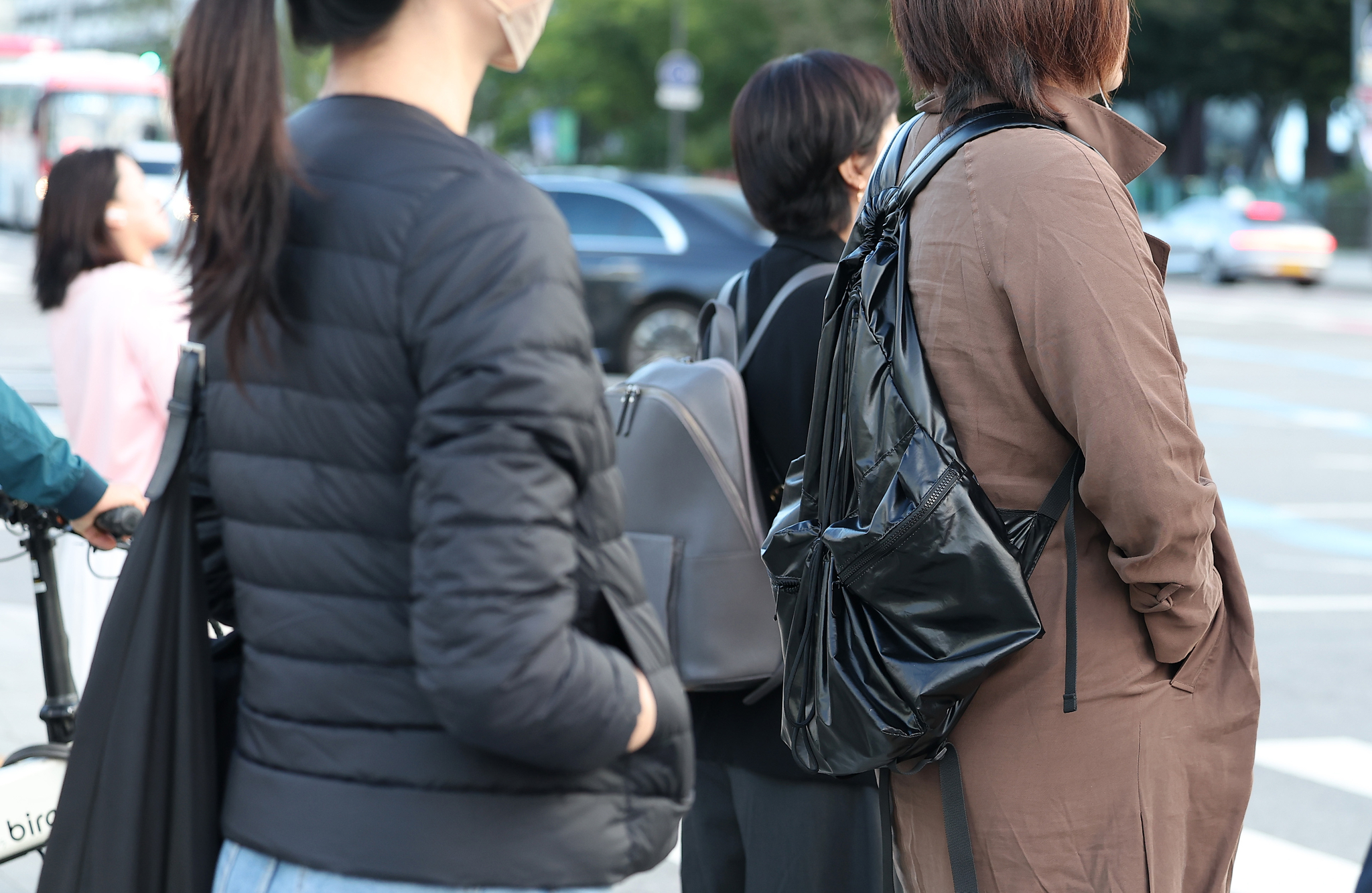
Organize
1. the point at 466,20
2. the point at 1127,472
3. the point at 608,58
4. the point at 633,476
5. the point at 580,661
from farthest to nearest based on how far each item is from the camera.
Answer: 1. the point at 608,58
2. the point at 633,476
3. the point at 1127,472
4. the point at 466,20
5. the point at 580,661

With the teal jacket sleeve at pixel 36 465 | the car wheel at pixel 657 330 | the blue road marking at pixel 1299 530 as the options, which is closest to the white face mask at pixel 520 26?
the teal jacket sleeve at pixel 36 465

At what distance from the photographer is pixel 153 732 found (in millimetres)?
1550

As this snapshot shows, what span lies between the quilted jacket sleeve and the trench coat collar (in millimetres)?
926

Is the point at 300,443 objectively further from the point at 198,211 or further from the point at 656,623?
the point at 656,623

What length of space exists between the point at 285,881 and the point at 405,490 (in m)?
0.42

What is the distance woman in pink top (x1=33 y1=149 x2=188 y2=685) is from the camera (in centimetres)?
384

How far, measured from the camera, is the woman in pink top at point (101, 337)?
3.84 meters

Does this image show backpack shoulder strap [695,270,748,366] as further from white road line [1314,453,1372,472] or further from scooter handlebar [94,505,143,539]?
white road line [1314,453,1372,472]

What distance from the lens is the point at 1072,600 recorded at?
1.97m

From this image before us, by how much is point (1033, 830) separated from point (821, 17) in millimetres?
36441

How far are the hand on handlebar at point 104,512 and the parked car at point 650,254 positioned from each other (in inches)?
372

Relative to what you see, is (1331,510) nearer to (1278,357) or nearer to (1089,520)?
(1089,520)

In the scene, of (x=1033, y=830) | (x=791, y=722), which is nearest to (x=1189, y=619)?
(x=1033, y=830)

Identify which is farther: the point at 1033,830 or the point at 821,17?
the point at 821,17
